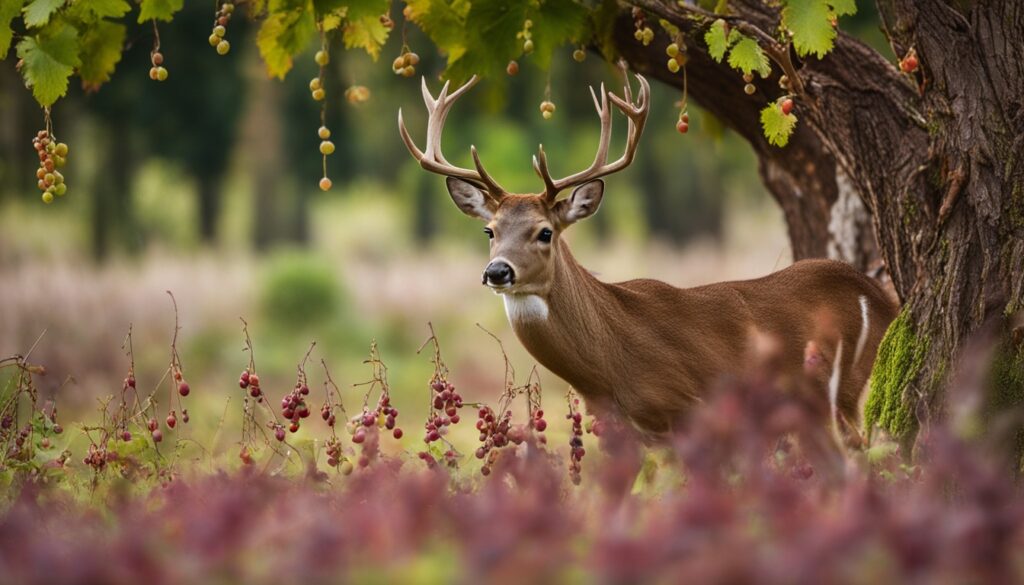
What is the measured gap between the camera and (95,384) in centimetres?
1506

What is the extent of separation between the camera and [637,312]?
645 centimetres

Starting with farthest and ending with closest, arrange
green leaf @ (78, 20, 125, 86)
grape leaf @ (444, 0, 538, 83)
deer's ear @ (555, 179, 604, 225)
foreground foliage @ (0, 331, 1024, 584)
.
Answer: deer's ear @ (555, 179, 604, 225) → green leaf @ (78, 20, 125, 86) → grape leaf @ (444, 0, 538, 83) → foreground foliage @ (0, 331, 1024, 584)

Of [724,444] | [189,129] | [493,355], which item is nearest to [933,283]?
[724,444]

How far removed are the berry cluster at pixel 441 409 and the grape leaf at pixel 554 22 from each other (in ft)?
4.93

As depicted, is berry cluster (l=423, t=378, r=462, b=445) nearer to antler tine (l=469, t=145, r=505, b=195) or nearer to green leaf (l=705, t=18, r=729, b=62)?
antler tine (l=469, t=145, r=505, b=195)

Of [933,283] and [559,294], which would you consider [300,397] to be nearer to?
[559,294]

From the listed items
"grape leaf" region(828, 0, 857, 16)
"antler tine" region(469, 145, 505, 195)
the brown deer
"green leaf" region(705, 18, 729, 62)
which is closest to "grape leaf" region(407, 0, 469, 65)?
the brown deer

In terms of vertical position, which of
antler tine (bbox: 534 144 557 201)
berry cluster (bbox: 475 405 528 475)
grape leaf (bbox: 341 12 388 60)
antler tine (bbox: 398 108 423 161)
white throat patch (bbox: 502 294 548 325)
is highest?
grape leaf (bbox: 341 12 388 60)

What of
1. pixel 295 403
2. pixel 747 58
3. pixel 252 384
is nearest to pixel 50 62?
pixel 252 384

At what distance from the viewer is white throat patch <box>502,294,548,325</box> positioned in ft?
20.1

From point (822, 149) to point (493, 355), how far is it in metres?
10.9

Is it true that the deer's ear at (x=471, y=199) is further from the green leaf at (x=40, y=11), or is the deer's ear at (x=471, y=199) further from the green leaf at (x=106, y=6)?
the green leaf at (x=40, y=11)

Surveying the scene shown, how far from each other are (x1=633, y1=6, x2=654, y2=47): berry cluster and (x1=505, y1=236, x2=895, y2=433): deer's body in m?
1.01

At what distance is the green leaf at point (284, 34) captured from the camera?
212 inches
